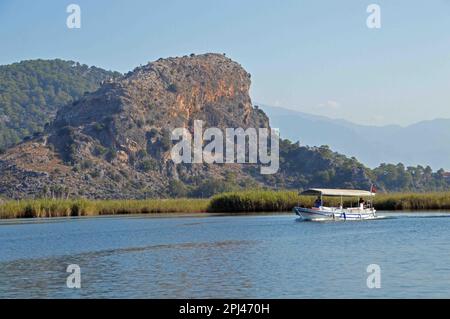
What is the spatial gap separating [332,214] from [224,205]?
21.6 meters

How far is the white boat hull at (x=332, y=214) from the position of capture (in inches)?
2997

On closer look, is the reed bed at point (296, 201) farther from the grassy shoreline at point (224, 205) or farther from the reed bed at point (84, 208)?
the reed bed at point (84, 208)

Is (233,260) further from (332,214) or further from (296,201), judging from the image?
(296,201)

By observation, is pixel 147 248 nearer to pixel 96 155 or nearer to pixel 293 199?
pixel 293 199

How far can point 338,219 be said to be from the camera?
77.1 meters

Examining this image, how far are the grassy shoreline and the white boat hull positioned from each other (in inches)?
455

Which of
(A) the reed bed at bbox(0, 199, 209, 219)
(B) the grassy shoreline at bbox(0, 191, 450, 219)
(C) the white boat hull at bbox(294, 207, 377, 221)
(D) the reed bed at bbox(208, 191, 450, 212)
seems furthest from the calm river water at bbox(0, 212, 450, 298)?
(D) the reed bed at bbox(208, 191, 450, 212)

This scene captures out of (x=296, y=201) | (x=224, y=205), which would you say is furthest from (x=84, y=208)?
(x=296, y=201)

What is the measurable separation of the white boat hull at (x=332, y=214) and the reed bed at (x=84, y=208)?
2524 cm

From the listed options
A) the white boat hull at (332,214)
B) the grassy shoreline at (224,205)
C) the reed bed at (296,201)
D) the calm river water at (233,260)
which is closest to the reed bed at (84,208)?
the grassy shoreline at (224,205)

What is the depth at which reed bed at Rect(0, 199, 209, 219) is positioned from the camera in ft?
298

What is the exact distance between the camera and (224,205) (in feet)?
317

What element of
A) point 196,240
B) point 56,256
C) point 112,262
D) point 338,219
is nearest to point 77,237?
point 196,240

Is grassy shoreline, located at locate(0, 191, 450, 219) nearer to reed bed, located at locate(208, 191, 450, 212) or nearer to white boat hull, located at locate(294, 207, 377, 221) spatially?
reed bed, located at locate(208, 191, 450, 212)
